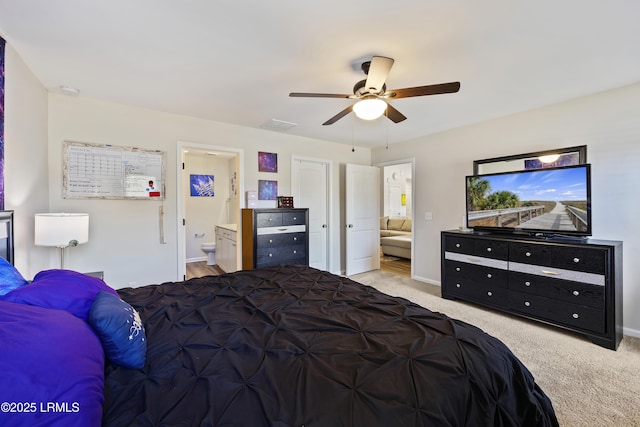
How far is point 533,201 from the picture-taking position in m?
3.18

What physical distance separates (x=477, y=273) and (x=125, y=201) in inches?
170

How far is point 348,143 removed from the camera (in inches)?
201

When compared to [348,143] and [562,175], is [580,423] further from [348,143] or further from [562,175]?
[348,143]

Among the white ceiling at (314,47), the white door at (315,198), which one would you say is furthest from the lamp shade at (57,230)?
the white door at (315,198)

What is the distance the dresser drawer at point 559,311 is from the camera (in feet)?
8.31

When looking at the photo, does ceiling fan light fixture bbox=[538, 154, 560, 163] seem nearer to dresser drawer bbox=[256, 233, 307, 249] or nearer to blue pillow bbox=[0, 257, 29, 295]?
dresser drawer bbox=[256, 233, 307, 249]

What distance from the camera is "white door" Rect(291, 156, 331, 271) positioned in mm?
4695

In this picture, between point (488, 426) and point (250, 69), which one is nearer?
point (488, 426)

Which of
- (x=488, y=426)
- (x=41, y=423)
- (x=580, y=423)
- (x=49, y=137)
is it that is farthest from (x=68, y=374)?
(x=49, y=137)

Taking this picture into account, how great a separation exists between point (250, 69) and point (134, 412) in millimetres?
2419

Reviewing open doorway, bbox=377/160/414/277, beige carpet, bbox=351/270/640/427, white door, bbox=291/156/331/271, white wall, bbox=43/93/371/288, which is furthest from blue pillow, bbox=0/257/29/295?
open doorway, bbox=377/160/414/277

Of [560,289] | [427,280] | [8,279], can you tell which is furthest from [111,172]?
[560,289]

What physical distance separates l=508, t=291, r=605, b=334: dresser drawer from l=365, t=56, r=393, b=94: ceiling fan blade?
2.67m

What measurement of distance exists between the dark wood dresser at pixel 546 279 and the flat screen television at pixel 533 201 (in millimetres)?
253
